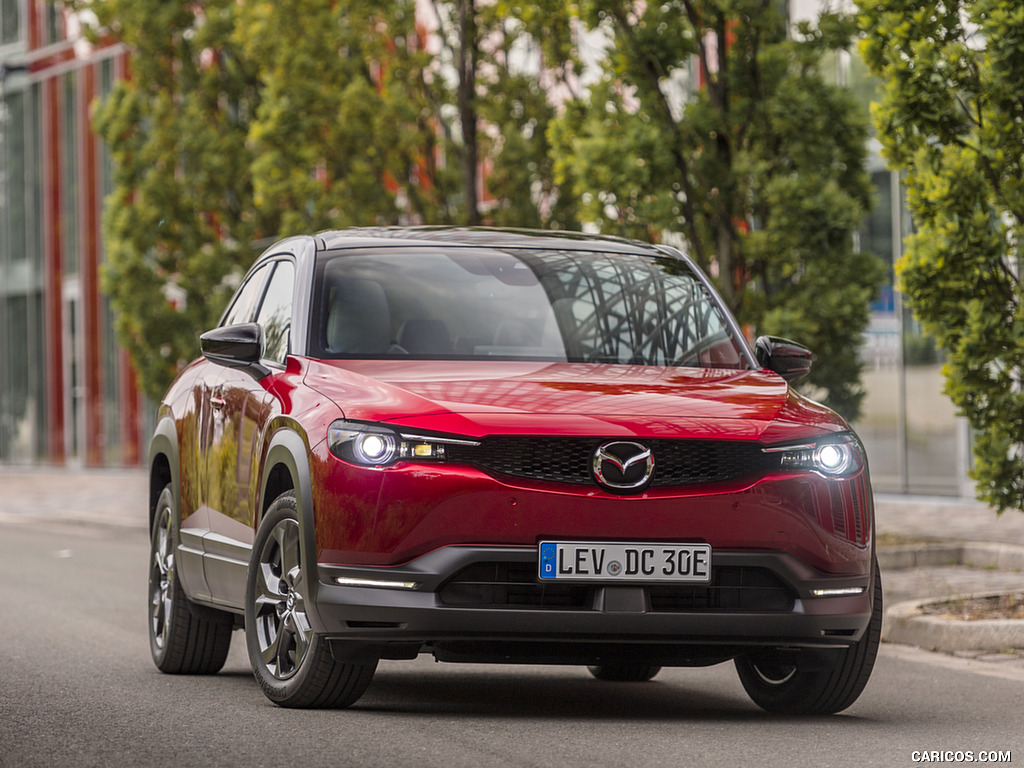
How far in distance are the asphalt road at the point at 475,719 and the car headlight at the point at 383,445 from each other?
35.7 inches

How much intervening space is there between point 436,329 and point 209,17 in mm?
18709

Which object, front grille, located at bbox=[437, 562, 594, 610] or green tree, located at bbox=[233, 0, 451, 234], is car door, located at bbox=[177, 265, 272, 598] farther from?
green tree, located at bbox=[233, 0, 451, 234]

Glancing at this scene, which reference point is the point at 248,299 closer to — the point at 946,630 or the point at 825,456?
the point at 825,456

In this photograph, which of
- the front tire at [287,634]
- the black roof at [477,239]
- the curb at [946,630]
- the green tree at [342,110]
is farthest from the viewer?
the green tree at [342,110]

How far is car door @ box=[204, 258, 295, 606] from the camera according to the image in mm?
7203

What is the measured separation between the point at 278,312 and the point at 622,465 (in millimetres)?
2121

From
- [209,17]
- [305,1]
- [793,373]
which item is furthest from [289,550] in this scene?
[209,17]

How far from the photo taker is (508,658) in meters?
6.41

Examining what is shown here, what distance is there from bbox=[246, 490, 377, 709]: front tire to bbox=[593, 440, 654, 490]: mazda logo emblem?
1.07 m

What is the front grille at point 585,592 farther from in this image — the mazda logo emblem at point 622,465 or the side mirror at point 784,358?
the side mirror at point 784,358

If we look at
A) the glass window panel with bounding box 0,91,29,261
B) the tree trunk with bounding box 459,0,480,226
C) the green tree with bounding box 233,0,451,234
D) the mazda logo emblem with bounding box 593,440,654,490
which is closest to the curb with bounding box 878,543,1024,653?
the mazda logo emblem with bounding box 593,440,654,490

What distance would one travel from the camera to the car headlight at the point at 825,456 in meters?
6.40

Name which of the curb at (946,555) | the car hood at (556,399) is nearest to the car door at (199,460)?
the car hood at (556,399)

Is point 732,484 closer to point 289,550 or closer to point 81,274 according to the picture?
point 289,550
